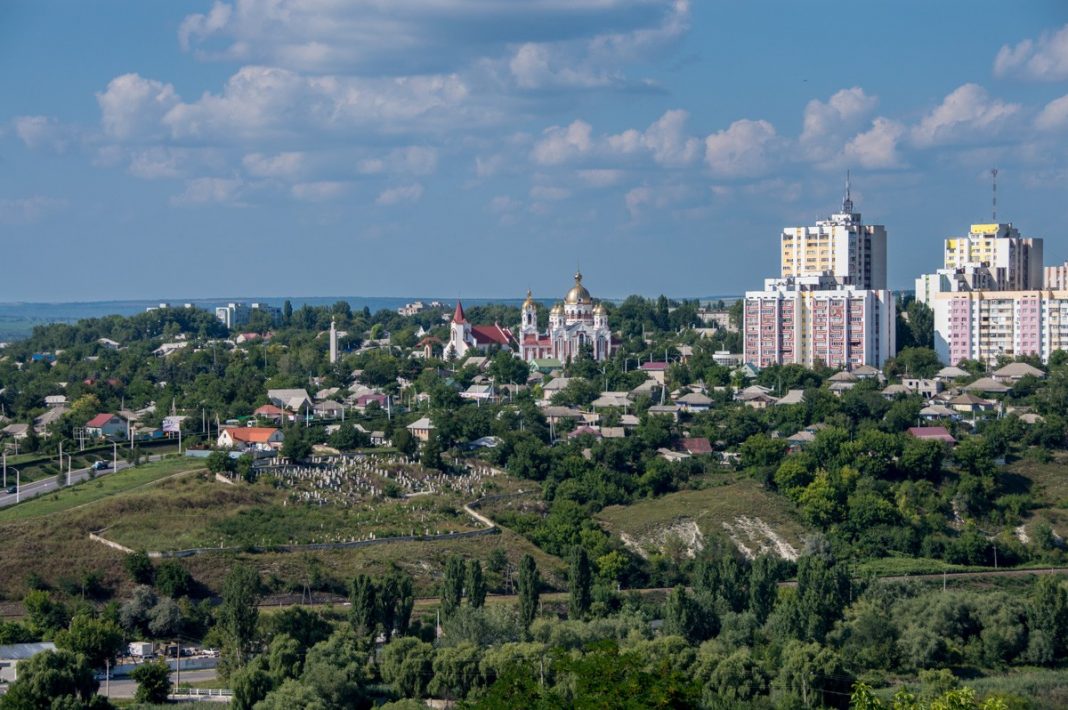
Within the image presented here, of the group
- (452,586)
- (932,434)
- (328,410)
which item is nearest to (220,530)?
(452,586)

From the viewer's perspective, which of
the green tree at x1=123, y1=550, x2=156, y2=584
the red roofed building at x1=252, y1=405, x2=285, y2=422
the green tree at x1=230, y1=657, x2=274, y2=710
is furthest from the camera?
the red roofed building at x1=252, y1=405, x2=285, y2=422

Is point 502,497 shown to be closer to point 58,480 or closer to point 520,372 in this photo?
point 58,480

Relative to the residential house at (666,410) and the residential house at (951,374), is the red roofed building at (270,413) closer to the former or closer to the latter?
the residential house at (666,410)

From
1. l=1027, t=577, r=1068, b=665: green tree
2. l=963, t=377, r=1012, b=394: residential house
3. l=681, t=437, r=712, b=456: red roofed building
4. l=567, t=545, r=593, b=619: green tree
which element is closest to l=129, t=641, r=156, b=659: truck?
l=567, t=545, r=593, b=619: green tree

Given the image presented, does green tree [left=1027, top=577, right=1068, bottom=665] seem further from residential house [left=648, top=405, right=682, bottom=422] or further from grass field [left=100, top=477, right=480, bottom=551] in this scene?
residential house [left=648, top=405, right=682, bottom=422]

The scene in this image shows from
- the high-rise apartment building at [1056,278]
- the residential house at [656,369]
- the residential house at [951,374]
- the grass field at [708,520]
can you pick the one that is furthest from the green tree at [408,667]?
the high-rise apartment building at [1056,278]
